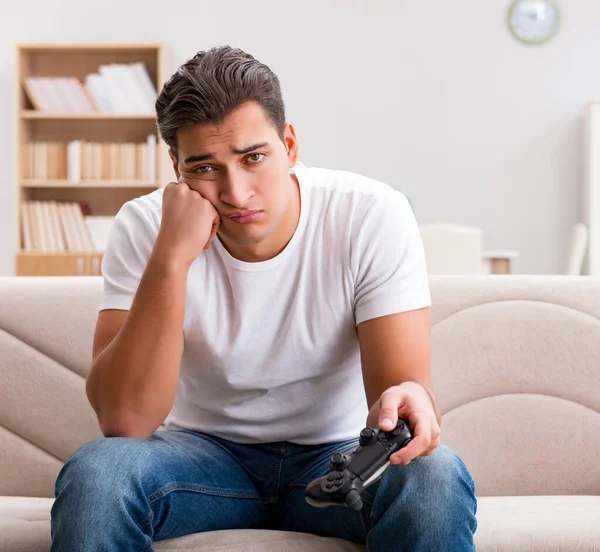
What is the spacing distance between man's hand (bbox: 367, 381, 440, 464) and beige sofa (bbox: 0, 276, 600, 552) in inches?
21.1

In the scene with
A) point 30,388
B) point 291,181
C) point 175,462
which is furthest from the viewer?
point 30,388

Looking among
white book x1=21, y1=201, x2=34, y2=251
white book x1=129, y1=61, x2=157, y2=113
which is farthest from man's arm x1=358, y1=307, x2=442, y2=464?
white book x1=21, y1=201, x2=34, y2=251

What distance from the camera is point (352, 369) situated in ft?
4.84

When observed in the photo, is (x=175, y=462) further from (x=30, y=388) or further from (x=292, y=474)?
(x=30, y=388)

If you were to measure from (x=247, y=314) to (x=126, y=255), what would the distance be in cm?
23

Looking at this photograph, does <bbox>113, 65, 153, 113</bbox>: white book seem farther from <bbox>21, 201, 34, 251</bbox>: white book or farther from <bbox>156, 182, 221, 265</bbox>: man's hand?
<bbox>156, 182, 221, 265</bbox>: man's hand

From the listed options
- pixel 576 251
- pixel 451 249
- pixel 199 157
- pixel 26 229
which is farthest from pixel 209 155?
pixel 26 229

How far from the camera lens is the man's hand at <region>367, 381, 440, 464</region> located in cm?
108

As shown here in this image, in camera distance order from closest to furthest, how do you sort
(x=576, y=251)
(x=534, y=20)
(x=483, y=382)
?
1. (x=483, y=382)
2. (x=576, y=251)
3. (x=534, y=20)

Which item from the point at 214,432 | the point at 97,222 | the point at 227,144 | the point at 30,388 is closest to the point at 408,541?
the point at 214,432

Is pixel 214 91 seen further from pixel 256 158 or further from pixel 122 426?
pixel 122 426

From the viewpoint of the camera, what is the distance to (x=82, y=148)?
5059 millimetres

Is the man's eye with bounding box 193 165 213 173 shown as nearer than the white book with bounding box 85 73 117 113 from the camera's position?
Yes

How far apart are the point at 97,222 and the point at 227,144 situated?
12.7 ft
